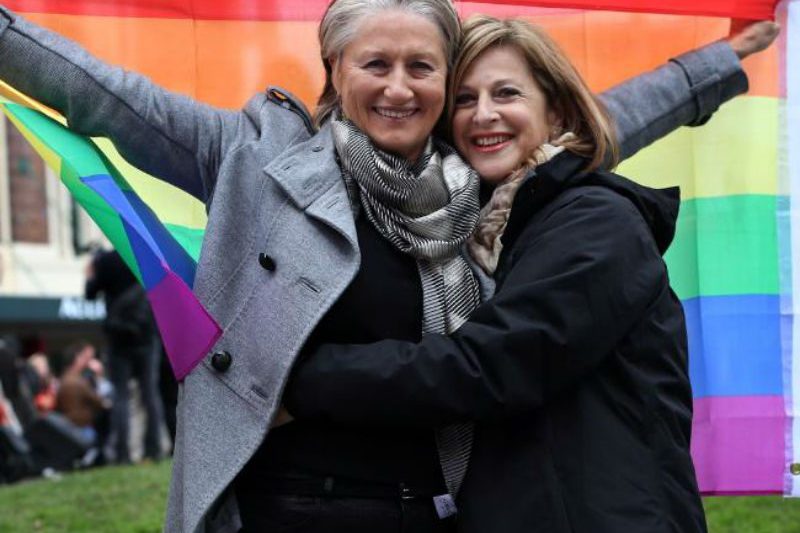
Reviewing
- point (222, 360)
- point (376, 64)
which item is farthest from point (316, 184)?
point (222, 360)

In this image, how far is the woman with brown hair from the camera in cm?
230

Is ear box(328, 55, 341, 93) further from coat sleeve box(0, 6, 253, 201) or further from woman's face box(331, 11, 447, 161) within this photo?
coat sleeve box(0, 6, 253, 201)

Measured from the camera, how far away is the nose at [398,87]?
2576 mm

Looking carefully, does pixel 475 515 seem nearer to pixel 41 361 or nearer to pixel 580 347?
pixel 580 347

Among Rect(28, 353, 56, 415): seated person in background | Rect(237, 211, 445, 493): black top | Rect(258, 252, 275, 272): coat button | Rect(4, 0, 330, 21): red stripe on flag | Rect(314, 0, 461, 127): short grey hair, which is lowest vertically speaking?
Rect(28, 353, 56, 415): seated person in background

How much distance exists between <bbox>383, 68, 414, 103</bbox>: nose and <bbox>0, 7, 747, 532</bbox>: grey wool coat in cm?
17

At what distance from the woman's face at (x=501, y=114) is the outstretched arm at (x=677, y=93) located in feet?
2.16

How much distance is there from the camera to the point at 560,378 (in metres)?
2.32

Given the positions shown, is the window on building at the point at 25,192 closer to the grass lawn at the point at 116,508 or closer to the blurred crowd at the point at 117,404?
the blurred crowd at the point at 117,404

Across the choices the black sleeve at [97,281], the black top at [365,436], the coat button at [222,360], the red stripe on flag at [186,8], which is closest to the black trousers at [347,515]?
the black top at [365,436]

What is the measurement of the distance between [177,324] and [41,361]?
12588mm

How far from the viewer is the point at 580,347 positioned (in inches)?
91.0

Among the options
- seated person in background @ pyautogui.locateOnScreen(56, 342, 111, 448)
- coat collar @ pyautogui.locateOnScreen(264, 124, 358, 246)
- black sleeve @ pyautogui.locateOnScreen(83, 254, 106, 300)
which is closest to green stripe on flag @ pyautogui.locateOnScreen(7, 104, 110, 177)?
coat collar @ pyautogui.locateOnScreen(264, 124, 358, 246)

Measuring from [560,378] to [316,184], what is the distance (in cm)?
64
